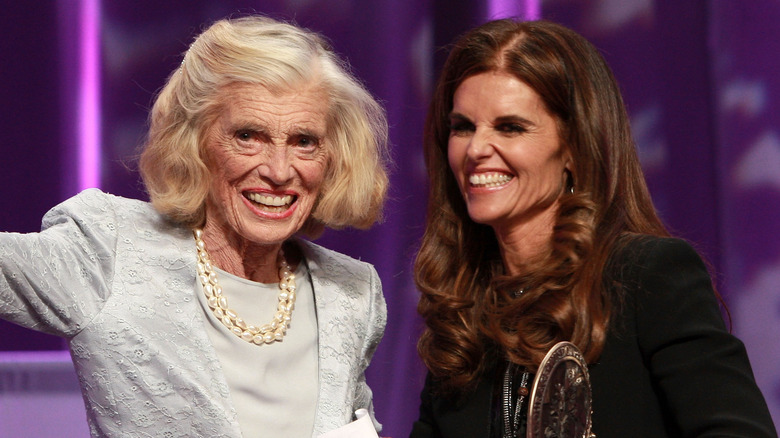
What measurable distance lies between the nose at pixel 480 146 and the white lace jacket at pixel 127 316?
55 centimetres

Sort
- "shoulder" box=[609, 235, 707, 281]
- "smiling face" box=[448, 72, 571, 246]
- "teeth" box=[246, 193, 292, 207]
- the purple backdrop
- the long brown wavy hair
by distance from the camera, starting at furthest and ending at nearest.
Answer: the purple backdrop, "teeth" box=[246, 193, 292, 207], "smiling face" box=[448, 72, 571, 246], the long brown wavy hair, "shoulder" box=[609, 235, 707, 281]

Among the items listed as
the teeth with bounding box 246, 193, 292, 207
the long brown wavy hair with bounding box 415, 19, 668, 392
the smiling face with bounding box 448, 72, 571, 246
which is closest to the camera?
the long brown wavy hair with bounding box 415, 19, 668, 392

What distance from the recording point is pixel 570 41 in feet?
6.45

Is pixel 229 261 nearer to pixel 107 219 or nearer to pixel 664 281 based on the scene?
pixel 107 219

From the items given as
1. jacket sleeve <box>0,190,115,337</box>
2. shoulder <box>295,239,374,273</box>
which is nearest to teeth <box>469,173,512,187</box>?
shoulder <box>295,239,374,273</box>

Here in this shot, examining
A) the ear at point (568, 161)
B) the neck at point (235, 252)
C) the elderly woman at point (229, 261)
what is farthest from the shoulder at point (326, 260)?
the ear at point (568, 161)

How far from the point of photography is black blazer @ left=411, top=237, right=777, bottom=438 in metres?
1.62

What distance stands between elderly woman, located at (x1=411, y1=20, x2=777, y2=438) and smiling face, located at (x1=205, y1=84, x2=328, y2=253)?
305 mm

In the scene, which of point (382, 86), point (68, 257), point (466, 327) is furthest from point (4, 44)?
point (466, 327)

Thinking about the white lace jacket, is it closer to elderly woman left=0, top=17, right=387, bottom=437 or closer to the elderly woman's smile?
elderly woman left=0, top=17, right=387, bottom=437

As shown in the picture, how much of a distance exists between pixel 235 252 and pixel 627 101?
1.80 m

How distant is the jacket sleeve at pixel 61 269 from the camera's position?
65.4 inches

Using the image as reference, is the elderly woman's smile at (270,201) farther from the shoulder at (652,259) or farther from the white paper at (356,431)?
the shoulder at (652,259)

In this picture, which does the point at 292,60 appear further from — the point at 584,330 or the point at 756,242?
the point at 756,242
